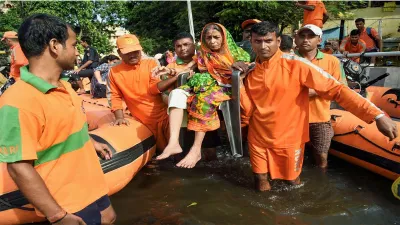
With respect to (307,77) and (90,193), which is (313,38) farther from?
(90,193)

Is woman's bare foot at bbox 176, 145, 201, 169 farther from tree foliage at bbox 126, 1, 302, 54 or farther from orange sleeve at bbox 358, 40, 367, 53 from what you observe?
tree foliage at bbox 126, 1, 302, 54

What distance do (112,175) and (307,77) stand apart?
214 centimetres

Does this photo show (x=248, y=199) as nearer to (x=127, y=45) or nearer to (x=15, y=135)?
(x=127, y=45)

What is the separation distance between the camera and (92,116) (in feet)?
19.5

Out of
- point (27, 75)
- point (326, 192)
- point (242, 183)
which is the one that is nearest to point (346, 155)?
point (326, 192)

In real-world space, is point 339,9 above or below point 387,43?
above

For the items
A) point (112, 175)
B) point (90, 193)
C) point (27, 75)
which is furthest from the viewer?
point (112, 175)

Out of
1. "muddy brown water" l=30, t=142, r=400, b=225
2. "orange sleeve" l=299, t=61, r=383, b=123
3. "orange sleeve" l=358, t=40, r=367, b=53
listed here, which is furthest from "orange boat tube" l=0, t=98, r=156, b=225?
"orange sleeve" l=358, t=40, r=367, b=53

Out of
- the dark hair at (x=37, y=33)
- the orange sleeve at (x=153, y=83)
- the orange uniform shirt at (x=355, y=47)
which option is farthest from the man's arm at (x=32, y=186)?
the orange uniform shirt at (x=355, y=47)

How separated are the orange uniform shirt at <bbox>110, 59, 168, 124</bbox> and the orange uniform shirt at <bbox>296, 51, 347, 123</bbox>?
72.2 inches

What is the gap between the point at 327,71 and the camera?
13.1ft

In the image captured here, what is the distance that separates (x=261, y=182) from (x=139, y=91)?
1842 mm

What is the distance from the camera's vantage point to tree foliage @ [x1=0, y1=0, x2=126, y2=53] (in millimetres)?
17984

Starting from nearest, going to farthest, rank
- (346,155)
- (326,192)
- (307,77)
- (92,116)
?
1. (307,77)
2. (326,192)
3. (346,155)
4. (92,116)
